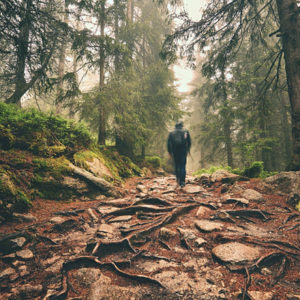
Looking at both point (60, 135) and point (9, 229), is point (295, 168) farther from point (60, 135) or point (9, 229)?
point (60, 135)

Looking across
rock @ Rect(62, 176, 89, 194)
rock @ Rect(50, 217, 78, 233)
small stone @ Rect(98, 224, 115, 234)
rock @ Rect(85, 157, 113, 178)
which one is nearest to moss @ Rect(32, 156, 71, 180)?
rock @ Rect(62, 176, 89, 194)

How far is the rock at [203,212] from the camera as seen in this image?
14.1ft

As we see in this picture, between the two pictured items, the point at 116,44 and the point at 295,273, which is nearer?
the point at 295,273

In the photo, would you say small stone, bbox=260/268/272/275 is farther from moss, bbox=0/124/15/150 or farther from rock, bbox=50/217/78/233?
moss, bbox=0/124/15/150

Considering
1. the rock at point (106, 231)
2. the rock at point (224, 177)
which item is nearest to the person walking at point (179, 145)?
the rock at point (224, 177)

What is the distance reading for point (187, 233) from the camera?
3.44 m

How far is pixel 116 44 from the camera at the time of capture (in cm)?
1020

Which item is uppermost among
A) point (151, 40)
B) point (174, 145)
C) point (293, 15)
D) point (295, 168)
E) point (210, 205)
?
Result: point (151, 40)

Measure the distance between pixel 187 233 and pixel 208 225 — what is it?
0.58m

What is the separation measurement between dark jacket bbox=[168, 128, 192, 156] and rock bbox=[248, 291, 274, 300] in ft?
15.7

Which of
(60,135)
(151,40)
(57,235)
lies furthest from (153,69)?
(57,235)

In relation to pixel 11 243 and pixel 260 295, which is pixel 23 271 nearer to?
pixel 11 243

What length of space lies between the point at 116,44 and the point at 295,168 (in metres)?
10.7

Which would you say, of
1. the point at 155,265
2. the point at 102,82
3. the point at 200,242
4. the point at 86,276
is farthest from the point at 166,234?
the point at 102,82
